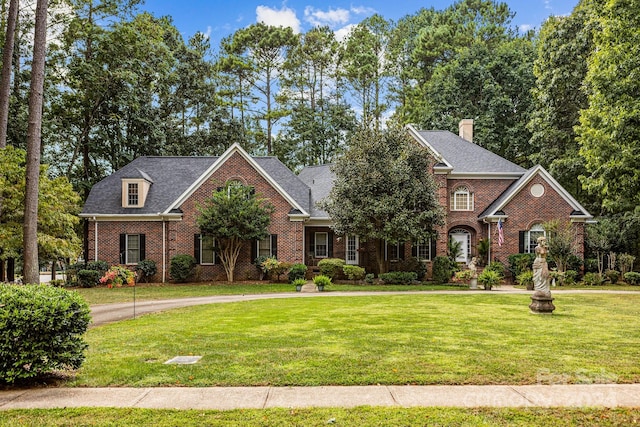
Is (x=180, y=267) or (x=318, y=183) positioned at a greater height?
(x=318, y=183)

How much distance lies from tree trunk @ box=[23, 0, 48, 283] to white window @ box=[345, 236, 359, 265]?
1788cm

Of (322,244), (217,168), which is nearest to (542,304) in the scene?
(322,244)

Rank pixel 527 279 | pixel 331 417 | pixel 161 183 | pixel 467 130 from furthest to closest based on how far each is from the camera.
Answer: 1. pixel 467 130
2. pixel 161 183
3. pixel 527 279
4. pixel 331 417

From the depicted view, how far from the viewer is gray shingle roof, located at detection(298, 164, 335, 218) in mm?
26250

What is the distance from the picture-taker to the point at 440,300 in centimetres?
1627

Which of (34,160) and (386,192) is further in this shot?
(386,192)

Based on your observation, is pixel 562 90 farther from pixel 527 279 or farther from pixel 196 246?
pixel 196 246

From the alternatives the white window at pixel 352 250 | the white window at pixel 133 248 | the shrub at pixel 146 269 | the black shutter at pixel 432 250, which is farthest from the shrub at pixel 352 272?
the white window at pixel 133 248

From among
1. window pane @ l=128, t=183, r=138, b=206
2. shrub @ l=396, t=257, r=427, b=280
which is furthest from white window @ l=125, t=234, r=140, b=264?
shrub @ l=396, t=257, r=427, b=280

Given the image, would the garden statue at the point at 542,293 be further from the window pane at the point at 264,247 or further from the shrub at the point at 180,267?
the shrub at the point at 180,267

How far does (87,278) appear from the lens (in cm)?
2283

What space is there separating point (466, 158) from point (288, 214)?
11690mm

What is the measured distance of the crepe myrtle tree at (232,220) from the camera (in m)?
22.7

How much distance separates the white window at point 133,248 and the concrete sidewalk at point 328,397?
19.8m
